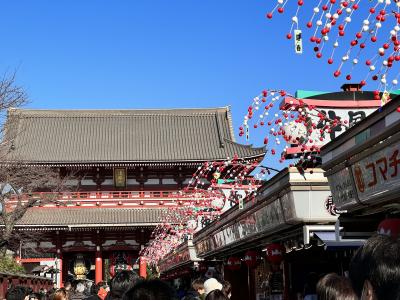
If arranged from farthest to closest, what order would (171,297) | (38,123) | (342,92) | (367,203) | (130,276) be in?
(38,123), (342,92), (367,203), (130,276), (171,297)

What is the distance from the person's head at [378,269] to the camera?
7.13 ft

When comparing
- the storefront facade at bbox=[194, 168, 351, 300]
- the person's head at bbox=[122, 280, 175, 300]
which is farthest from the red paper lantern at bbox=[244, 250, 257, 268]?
the person's head at bbox=[122, 280, 175, 300]

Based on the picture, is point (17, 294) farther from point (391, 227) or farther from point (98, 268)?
point (98, 268)

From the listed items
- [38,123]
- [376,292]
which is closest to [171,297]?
[376,292]

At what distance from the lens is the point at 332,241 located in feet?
26.8

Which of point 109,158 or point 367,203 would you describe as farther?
point 109,158

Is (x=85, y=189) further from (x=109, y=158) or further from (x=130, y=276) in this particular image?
(x=130, y=276)

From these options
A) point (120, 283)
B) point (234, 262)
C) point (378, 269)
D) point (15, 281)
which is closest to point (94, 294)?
point (120, 283)

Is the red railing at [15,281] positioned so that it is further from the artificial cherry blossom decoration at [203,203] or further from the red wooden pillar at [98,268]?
the red wooden pillar at [98,268]

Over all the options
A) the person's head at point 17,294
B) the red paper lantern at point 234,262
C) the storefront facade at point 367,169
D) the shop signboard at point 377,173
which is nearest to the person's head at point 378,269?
the storefront facade at point 367,169

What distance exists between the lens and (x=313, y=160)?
337 inches

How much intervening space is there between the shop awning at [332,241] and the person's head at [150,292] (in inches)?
210

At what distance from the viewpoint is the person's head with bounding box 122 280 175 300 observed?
3.07m

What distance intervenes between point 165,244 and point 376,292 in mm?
27003
